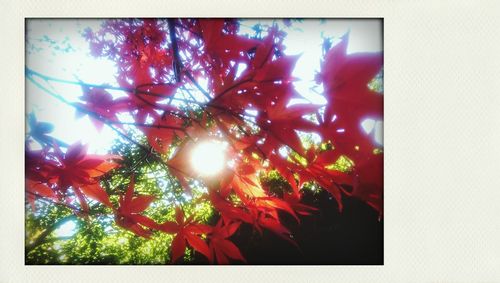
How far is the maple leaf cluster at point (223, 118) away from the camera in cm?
75

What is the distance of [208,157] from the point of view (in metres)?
0.96

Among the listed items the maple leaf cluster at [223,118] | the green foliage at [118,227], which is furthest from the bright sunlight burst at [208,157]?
the green foliage at [118,227]

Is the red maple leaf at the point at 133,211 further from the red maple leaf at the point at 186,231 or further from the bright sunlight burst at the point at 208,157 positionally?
the bright sunlight burst at the point at 208,157

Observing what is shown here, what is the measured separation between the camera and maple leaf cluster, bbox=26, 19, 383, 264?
0.75m

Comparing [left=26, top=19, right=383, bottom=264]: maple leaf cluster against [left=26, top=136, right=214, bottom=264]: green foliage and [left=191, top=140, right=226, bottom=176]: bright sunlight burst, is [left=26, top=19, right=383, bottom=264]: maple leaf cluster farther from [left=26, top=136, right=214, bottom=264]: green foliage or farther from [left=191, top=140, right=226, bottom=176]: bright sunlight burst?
[left=26, top=136, right=214, bottom=264]: green foliage

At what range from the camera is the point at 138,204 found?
1061 mm

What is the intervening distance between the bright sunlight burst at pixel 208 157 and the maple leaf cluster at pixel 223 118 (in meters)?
0.02

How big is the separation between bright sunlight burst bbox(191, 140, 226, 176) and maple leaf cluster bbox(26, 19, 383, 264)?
2cm

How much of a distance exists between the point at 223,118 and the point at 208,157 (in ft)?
0.59
